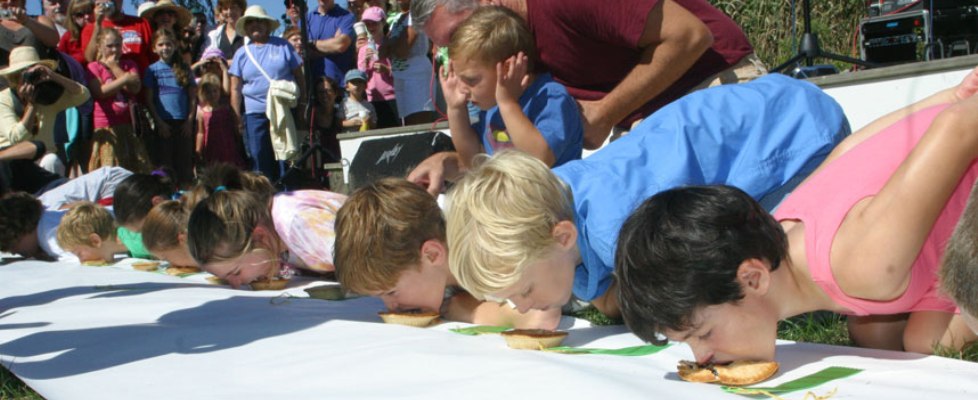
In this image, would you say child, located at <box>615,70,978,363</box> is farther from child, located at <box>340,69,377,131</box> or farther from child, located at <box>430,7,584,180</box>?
child, located at <box>340,69,377,131</box>

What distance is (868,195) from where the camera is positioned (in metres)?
1.98

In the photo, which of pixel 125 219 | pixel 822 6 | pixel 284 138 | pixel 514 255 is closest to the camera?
pixel 514 255

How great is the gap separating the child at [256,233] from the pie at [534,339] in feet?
4.95

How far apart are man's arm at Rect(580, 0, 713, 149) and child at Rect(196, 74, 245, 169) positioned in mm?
5103

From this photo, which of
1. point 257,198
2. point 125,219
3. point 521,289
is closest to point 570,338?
point 521,289

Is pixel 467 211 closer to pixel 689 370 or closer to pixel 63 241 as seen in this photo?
pixel 689 370

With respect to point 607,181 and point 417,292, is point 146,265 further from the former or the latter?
point 607,181

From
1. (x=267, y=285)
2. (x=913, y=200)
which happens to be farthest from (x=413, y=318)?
(x=913, y=200)

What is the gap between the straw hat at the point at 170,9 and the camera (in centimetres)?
796

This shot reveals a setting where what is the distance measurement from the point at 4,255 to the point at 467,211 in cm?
491

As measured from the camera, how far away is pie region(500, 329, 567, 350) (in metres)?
2.46

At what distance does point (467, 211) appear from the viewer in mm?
2422

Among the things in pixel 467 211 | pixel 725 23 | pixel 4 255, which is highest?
pixel 725 23

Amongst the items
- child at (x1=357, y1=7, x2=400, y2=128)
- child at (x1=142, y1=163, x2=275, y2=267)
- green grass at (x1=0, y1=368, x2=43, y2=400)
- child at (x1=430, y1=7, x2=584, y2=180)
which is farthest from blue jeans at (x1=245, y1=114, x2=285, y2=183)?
green grass at (x1=0, y1=368, x2=43, y2=400)
